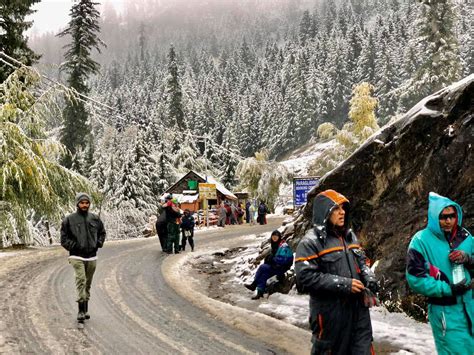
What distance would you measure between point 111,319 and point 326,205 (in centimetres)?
439

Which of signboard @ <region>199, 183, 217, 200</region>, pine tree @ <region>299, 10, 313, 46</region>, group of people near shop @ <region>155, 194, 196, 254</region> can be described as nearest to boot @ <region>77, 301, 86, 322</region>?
group of people near shop @ <region>155, 194, 196, 254</region>

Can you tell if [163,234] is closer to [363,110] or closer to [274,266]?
[274,266]

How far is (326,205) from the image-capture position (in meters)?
3.64

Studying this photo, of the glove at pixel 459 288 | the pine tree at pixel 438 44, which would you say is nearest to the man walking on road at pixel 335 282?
the glove at pixel 459 288

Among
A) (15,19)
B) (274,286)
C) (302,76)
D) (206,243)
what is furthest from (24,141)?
(302,76)

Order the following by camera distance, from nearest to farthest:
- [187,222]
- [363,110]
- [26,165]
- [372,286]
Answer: [372,286], [26,165], [187,222], [363,110]

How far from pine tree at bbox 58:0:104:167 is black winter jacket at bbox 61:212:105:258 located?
84.4 feet

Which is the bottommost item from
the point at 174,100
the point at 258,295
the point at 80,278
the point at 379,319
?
the point at 258,295

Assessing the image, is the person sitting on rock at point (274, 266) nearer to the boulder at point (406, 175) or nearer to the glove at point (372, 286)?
the boulder at point (406, 175)

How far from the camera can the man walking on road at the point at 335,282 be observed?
3.43 metres

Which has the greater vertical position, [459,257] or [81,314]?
[459,257]

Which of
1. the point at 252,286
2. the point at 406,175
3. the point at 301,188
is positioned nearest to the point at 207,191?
the point at 301,188

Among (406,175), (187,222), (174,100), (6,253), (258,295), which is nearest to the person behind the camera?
(406,175)

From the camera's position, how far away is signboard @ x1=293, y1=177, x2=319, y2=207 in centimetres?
1444
